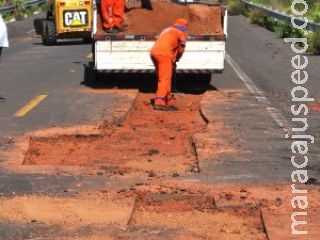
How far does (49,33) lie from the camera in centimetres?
2783

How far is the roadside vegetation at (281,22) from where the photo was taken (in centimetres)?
2448

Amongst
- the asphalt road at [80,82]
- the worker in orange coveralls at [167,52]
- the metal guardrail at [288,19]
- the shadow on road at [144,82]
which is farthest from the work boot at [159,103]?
the metal guardrail at [288,19]

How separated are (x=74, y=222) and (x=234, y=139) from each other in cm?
412

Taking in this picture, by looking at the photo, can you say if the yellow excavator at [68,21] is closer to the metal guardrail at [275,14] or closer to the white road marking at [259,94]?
the white road marking at [259,94]

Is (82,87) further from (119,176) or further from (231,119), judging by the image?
(119,176)

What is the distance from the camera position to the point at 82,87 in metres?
16.1

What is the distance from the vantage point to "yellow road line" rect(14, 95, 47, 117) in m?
12.7

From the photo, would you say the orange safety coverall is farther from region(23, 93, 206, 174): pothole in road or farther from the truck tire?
the truck tire

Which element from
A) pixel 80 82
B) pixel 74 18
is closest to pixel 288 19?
pixel 74 18

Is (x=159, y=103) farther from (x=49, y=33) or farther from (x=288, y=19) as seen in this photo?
(x=288, y=19)

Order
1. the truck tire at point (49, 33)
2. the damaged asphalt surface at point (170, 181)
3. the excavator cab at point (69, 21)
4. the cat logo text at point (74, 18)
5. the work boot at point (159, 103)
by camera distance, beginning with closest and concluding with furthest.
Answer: the damaged asphalt surface at point (170, 181)
the work boot at point (159, 103)
the excavator cab at point (69, 21)
the cat logo text at point (74, 18)
the truck tire at point (49, 33)

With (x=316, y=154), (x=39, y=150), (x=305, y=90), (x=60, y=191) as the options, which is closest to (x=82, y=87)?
(x=305, y=90)

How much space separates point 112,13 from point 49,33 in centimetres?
1203

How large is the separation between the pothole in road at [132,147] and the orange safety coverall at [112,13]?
364 centimetres
